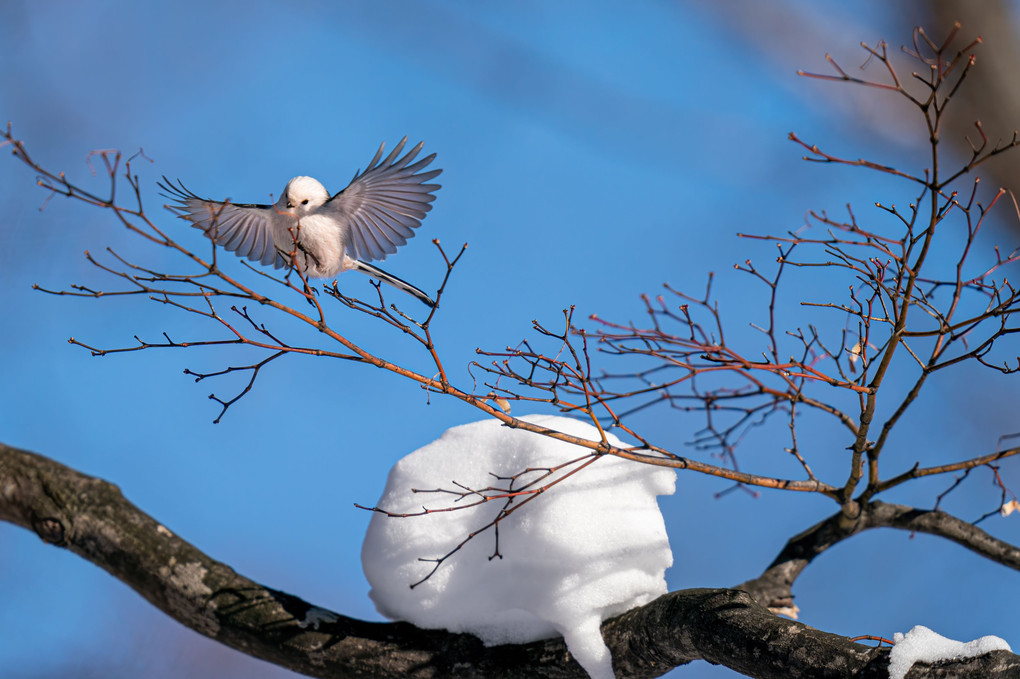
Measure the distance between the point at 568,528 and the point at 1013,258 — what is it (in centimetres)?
60

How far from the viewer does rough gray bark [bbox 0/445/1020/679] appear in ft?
3.39

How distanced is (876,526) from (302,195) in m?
1.13

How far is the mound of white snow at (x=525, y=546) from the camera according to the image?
100 cm

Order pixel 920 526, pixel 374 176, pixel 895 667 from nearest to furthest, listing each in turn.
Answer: pixel 895 667, pixel 374 176, pixel 920 526

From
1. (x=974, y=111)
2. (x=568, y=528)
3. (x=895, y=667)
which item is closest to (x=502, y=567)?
(x=568, y=528)

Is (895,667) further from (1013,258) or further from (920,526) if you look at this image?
(920,526)

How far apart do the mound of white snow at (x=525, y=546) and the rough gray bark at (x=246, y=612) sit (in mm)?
29

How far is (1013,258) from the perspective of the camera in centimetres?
90

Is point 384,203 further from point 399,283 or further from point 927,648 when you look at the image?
point 927,648

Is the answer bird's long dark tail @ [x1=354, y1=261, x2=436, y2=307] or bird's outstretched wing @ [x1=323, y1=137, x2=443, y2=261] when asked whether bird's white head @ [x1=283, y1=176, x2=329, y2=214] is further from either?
bird's long dark tail @ [x1=354, y1=261, x2=436, y2=307]

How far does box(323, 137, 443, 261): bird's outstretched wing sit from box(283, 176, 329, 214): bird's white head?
0.7 inches

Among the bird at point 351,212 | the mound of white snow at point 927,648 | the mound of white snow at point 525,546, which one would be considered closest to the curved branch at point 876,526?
the mound of white snow at point 525,546

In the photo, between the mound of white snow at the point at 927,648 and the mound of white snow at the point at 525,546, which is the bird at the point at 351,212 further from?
the mound of white snow at the point at 927,648

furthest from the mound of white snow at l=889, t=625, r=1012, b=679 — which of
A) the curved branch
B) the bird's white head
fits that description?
the bird's white head
